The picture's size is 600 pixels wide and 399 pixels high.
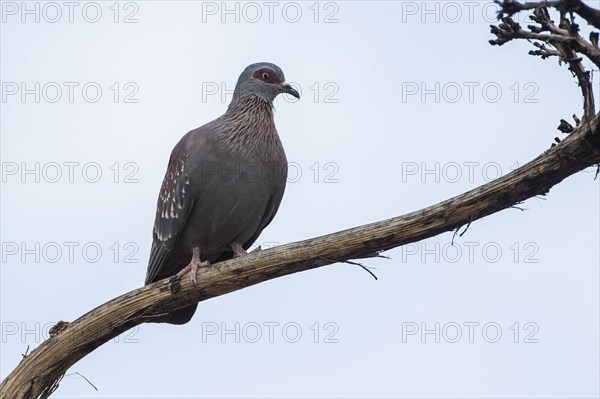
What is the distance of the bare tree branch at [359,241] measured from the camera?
243 inches

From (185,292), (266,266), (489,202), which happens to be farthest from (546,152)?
(185,292)

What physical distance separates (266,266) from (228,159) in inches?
76.1

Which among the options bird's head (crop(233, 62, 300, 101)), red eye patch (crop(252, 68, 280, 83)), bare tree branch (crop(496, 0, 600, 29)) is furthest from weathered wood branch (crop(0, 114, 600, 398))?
red eye patch (crop(252, 68, 280, 83))

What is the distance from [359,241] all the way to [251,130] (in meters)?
2.73

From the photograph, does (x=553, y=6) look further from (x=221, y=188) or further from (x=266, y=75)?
(x=266, y=75)

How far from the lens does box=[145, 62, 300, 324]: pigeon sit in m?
9.09

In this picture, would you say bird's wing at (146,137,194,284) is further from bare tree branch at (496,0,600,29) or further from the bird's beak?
bare tree branch at (496,0,600,29)

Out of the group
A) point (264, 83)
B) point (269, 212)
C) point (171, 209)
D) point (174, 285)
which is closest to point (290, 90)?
point (264, 83)

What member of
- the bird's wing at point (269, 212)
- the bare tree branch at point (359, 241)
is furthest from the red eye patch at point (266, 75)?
the bare tree branch at point (359, 241)

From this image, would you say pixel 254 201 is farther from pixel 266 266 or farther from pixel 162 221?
pixel 266 266

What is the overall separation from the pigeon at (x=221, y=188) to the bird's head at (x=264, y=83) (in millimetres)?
11

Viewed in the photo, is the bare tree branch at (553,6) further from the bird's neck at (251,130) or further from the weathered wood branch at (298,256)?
the bird's neck at (251,130)

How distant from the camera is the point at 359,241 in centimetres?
704

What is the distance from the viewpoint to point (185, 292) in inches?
315
